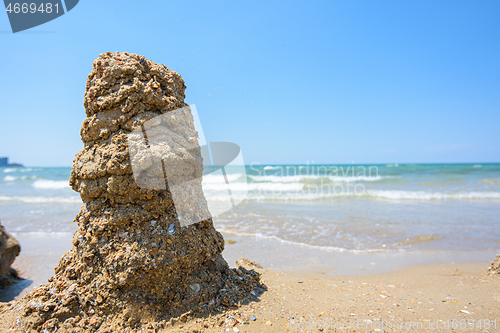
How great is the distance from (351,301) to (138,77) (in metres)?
3.16

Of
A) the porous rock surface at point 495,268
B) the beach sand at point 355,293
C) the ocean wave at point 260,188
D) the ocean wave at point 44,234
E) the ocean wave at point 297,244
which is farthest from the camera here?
the ocean wave at point 260,188

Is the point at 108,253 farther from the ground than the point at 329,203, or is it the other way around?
the point at 108,253

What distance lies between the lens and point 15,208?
34.5 feet

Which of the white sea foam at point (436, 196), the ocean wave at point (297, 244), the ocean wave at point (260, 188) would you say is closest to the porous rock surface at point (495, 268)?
the ocean wave at point (297, 244)

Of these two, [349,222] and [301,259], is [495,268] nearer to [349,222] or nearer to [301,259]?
[301,259]

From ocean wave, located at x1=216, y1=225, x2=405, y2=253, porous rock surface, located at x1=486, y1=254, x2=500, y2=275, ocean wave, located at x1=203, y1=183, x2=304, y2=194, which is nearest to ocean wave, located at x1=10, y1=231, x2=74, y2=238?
ocean wave, located at x1=216, y1=225, x2=405, y2=253

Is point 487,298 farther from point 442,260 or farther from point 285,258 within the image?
point 285,258

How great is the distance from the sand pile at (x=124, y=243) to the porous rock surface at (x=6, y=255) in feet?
6.05

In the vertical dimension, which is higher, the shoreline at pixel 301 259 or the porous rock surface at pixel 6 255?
the porous rock surface at pixel 6 255

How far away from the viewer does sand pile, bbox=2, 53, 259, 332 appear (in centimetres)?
209

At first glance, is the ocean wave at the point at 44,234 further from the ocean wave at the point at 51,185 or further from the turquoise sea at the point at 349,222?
the ocean wave at the point at 51,185

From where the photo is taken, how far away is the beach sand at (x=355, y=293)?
7.29ft

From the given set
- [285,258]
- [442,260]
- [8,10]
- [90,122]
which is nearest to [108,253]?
[90,122]

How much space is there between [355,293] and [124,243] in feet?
8.56
